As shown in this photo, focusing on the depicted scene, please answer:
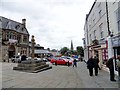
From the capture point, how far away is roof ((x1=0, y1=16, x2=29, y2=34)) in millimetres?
51022

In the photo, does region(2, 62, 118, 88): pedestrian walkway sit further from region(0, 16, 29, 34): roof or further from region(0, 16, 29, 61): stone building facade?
region(0, 16, 29, 34): roof

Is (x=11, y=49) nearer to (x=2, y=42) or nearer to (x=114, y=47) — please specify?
(x=2, y=42)

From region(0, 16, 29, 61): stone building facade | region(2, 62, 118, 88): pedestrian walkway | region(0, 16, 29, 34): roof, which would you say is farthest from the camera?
region(0, 16, 29, 34): roof

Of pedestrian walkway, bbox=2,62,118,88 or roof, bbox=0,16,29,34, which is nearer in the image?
pedestrian walkway, bbox=2,62,118,88

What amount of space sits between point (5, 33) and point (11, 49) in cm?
480

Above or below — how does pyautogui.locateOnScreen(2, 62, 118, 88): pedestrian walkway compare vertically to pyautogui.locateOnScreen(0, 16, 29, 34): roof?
below

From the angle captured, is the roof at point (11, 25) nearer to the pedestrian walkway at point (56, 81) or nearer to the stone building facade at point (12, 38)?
the stone building facade at point (12, 38)

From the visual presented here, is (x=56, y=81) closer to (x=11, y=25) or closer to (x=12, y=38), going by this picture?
(x=12, y=38)

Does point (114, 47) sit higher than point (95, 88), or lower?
higher

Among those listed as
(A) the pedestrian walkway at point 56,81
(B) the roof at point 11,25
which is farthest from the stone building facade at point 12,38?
(A) the pedestrian walkway at point 56,81

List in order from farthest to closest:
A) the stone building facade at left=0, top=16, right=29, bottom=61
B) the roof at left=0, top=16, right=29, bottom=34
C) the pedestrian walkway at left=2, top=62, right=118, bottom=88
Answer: the roof at left=0, top=16, right=29, bottom=34 → the stone building facade at left=0, top=16, right=29, bottom=61 → the pedestrian walkway at left=2, top=62, right=118, bottom=88

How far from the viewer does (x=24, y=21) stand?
63.5 metres

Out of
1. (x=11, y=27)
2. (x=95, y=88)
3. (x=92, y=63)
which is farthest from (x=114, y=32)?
(x=11, y=27)

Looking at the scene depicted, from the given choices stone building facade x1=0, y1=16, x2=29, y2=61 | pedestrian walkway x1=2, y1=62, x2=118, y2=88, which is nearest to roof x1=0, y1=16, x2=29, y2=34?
stone building facade x1=0, y1=16, x2=29, y2=61
